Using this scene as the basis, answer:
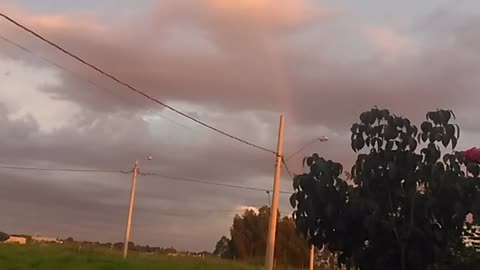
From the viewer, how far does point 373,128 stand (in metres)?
15.5

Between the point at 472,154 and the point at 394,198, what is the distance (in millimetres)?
1882

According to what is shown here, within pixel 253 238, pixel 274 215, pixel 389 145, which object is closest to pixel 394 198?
pixel 389 145

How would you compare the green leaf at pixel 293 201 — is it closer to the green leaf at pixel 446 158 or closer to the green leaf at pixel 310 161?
the green leaf at pixel 310 161

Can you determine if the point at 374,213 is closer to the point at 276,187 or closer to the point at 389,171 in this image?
the point at 389,171

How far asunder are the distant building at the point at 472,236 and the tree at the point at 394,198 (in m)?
0.16

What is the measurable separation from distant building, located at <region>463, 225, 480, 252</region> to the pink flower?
137cm

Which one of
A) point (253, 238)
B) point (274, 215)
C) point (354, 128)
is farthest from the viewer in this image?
point (253, 238)

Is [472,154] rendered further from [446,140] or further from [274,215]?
[274,215]

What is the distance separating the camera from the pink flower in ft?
47.2

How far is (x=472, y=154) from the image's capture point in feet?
47.3

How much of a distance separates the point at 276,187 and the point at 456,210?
976 centimetres

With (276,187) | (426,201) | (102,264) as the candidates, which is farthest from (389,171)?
(102,264)

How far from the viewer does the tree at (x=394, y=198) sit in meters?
15.0

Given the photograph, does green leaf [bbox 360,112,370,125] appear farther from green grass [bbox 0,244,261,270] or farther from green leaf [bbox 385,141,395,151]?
green grass [bbox 0,244,261,270]
